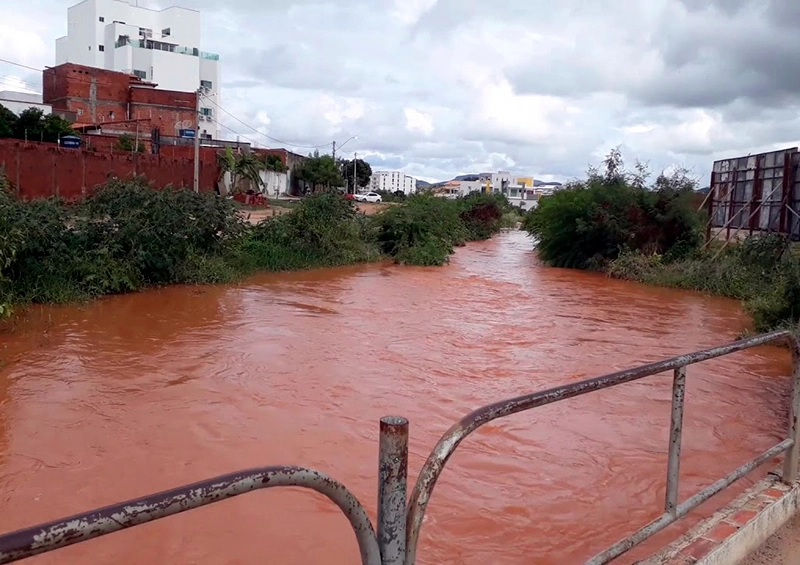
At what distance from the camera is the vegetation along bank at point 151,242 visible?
12.0 m

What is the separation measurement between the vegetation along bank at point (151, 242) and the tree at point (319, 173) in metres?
38.1

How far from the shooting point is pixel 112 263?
13086 mm

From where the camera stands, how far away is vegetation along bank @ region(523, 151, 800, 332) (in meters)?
17.9

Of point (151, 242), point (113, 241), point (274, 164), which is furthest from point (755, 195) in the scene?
point (274, 164)

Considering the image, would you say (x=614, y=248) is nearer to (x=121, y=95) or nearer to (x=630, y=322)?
(x=630, y=322)

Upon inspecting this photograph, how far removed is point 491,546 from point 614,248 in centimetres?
1856

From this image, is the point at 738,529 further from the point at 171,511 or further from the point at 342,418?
the point at 342,418

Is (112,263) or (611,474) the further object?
(112,263)

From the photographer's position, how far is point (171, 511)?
5.07ft

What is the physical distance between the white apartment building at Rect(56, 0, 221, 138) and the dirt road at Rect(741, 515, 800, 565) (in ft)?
237

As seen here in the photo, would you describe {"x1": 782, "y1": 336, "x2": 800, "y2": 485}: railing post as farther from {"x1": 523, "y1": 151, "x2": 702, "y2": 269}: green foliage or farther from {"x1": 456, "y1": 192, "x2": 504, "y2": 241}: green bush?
{"x1": 456, "y1": 192, "x2": 504, "y2": 241}: green bush

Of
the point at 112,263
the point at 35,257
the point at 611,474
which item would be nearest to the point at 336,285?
the point at 112,263

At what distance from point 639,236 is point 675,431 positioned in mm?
18622

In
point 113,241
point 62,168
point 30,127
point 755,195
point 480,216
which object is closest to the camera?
point 113,241
